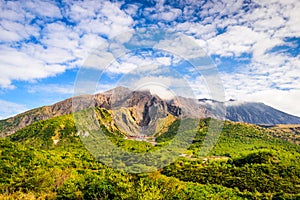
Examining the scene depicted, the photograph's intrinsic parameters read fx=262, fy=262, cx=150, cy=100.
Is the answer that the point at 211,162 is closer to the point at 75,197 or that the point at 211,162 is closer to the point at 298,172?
the point at 298,172

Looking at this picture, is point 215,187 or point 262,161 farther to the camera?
point 262,161

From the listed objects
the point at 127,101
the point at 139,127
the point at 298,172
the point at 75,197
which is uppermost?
the point at 127,101

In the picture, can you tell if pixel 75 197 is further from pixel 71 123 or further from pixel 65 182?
pixel 71 123

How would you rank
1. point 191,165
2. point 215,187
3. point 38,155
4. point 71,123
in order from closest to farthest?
point 215,187, point 38,155, point 191,165, point 71,123

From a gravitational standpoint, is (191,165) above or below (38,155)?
below

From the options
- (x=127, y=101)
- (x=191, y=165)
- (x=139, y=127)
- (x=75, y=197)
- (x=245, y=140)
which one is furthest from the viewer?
(x=245, y=140)

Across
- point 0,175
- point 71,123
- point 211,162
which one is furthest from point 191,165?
point 71,123

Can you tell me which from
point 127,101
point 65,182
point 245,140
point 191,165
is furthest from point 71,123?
point 127,101
